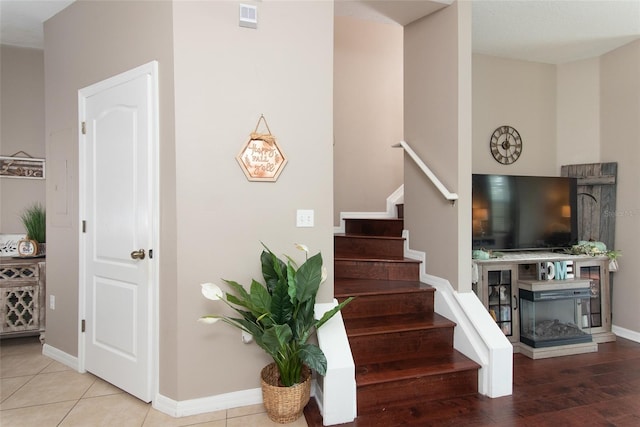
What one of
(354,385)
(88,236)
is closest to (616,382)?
(354,385)

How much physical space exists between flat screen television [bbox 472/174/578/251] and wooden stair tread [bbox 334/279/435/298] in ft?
2.61

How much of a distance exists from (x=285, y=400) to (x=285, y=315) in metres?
0.48

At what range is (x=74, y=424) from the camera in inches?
81.6

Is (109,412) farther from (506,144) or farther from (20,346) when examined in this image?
(506,144)

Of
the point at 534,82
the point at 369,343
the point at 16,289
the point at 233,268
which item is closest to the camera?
the point at 233,268

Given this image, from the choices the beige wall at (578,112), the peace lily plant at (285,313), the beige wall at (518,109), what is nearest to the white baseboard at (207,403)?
the peace lily plant at (285,313)

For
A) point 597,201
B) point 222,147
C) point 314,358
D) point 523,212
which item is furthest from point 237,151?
point 597,201

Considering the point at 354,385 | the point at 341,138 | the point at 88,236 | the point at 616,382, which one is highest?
the point at 341,138

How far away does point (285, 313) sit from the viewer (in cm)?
205

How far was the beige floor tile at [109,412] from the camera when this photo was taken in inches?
82.1

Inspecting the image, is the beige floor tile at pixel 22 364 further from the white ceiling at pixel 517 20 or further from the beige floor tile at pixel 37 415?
the white ceiling at pixel 517 20

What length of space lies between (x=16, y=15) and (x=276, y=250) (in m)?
2.99

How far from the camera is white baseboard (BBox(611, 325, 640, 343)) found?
3431 millimetres

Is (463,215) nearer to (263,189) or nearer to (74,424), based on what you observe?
(263,189)
